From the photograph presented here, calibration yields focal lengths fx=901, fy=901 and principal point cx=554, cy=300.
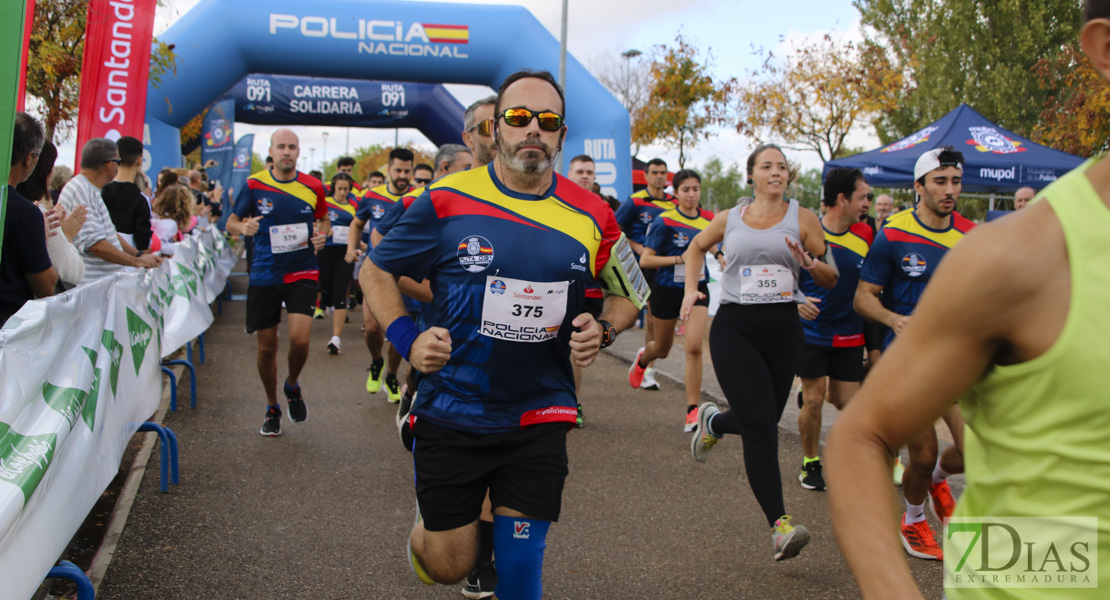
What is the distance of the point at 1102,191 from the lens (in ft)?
3.69

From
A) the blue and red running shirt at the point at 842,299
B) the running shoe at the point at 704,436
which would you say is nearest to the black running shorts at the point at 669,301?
the blue and red running shirt at the point at 842,299

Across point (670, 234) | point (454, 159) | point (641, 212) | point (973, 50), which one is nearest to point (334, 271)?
point (641, 212)

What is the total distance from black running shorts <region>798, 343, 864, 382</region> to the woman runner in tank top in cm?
83

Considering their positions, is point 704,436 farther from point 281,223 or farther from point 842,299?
point 281,223

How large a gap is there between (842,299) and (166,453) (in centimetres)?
430

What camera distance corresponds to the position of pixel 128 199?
7555 millimetres

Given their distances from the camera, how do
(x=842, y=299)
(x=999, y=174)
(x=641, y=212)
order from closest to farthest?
(x=842, y=299), (x=641, y=212), (x=999, y=174)

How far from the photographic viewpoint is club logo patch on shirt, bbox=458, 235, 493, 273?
301 cm

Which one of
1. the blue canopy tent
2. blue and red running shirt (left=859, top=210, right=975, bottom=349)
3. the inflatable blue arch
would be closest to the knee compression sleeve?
blue and red running shirt (left=859, top=210, right=975, bottom=349)

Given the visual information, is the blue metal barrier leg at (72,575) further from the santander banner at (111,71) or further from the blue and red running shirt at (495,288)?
the santander banner at (111,71)

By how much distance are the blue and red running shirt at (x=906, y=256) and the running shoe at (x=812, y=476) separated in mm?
1282

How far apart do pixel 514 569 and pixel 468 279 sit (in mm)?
977

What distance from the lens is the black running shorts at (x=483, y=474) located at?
119 inches

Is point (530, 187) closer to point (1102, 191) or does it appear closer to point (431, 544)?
point (431, 544)
